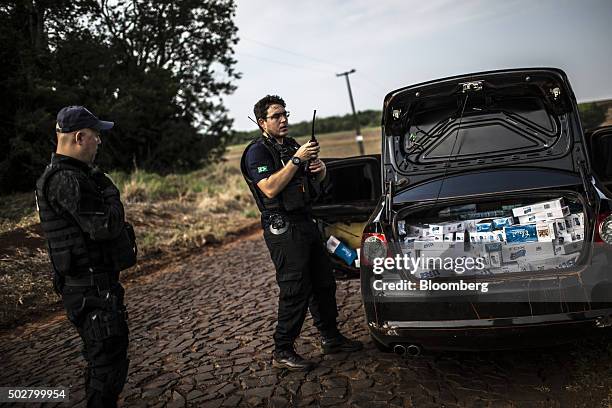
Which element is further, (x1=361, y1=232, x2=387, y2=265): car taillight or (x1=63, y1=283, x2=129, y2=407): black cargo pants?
(x1=361, y1=232, x2=387, y2=265): car taillight

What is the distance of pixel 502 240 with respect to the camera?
337 centimetres

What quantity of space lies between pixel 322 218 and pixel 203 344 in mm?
1500

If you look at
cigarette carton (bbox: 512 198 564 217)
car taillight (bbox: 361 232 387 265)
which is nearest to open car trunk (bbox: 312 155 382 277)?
car taillight (bbox: 361 232 387 265)

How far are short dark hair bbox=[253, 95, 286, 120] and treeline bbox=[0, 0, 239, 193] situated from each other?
10530 mm

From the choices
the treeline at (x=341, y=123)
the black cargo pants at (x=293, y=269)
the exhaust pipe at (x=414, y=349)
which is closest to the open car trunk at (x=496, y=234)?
the exhaust pipe at (x=414, y=349)

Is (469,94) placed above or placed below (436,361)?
above

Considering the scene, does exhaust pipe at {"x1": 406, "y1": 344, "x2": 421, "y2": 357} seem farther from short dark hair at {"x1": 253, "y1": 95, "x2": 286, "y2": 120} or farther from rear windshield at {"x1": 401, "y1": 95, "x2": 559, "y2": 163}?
short dark hair at {"x1": 253, "y1": 95, "x2": 286, "y2": 120}

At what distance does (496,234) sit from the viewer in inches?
135

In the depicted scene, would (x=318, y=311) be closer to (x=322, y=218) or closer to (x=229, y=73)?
(x=322, y=218)

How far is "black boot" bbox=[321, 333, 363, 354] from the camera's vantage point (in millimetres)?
3812

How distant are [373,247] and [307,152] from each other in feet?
2.56

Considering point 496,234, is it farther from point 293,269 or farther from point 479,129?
point 293,269

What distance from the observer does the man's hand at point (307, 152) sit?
3369 millimetres

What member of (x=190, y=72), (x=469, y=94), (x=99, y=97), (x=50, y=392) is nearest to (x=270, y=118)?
(x=469, y=94)
